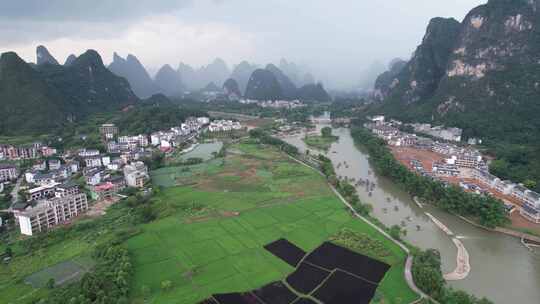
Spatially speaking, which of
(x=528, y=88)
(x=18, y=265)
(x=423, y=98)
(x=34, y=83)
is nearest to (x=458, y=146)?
(x=528, y=88)

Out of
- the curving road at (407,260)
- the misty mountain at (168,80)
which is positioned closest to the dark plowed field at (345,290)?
the curving road at (407,260)

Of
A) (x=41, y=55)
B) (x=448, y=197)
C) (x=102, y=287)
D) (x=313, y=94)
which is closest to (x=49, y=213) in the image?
(x=102, y=287)

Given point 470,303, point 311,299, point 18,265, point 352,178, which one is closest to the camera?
point 470,303

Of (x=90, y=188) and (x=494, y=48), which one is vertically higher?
(x=494, y=48)

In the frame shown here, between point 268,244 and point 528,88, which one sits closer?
point 268,244

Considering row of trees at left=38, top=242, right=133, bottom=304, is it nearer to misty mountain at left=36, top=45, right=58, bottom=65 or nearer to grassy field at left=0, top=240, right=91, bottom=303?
grassy field at left=0, top=240, right=91, bottom=303

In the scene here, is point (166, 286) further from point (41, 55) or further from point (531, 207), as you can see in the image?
point (41, 55)

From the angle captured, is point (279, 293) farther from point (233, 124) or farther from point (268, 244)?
point (233, 124)
